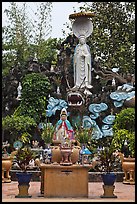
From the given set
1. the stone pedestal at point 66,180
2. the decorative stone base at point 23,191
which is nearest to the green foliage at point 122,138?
the stone pedestal at point 66,180

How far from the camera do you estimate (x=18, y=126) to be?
13.3 m

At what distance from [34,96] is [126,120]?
3309 millimetres

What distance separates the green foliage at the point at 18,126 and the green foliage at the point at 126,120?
2498mm

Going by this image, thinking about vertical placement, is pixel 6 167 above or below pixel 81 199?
above

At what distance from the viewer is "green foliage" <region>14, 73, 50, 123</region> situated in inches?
557

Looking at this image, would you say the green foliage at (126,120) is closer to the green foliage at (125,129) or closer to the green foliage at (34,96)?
the green foliage at (125,129)

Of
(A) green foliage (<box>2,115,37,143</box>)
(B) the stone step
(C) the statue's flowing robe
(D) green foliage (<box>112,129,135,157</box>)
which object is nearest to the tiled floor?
(B) the stone step

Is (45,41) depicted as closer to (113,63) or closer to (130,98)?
(113,63)

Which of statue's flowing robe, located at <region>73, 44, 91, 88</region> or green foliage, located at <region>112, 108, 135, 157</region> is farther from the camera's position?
statue's flowing robe, located at <region>73, 44, 91, 88</region>

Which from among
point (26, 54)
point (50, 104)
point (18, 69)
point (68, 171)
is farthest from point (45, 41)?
point (68, 171)

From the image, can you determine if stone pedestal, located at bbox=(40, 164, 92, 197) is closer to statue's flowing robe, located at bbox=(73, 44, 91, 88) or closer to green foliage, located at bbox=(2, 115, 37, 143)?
green foliage, located at bbox=(2, 115, 37, 143)

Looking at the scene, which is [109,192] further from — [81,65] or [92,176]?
[81,65]

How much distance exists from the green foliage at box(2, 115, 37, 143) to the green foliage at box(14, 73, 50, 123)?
0.53m

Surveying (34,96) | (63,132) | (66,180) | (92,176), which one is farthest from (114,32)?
(66,180)
